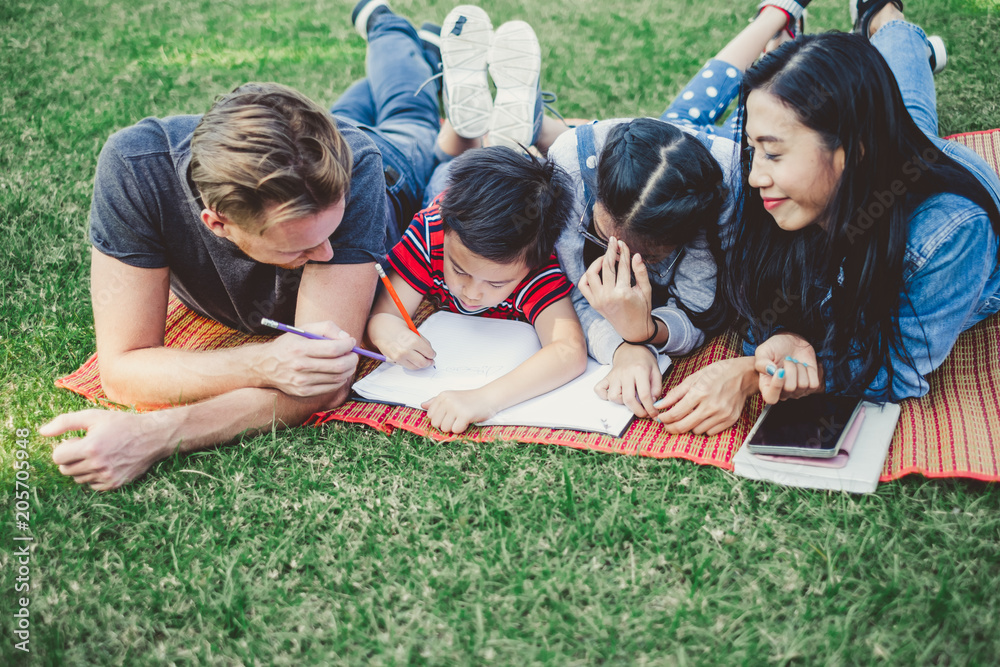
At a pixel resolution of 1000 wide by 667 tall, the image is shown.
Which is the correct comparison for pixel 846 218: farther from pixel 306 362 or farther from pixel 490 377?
pixel 306 362

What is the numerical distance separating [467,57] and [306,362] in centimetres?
192

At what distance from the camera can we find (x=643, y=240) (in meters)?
2.36

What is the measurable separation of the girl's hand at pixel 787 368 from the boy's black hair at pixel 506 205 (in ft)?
2.66

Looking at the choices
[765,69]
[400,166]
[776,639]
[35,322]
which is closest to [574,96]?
[400,166]

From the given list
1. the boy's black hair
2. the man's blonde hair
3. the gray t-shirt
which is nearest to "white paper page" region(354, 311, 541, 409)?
the boy's black hair

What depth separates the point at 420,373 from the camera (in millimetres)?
2609

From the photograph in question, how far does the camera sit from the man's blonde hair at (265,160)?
1997mm

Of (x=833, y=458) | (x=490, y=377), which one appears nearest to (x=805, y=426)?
(x=833, y=458)

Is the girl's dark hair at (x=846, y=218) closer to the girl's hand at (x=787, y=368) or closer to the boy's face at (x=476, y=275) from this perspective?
the girl's hand at (x=787, y=368)

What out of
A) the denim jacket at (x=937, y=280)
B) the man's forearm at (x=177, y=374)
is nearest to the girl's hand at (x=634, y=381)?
the denim jacket at (x=937, y=280)

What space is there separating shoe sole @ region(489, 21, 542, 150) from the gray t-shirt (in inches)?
36.3

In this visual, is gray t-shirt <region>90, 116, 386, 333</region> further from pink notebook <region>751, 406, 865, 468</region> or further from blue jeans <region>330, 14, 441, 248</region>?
pink notebook <region>751, 406, 865, 468</region>

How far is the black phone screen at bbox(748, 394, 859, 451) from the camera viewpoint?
207 cm

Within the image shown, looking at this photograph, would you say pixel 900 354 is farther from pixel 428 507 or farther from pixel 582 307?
pixel 428 507
